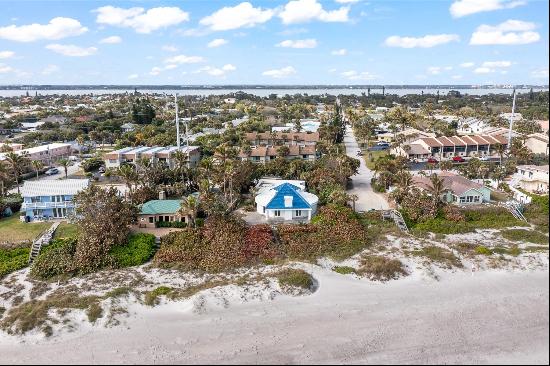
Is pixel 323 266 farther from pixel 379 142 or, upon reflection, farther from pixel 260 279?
pixel 379 142

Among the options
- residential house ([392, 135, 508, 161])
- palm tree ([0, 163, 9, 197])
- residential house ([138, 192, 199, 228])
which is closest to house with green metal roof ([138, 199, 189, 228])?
residential house ([138, 192, 199, 228])

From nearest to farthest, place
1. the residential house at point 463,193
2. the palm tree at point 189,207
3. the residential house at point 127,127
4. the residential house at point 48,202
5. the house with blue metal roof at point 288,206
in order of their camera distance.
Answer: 1. the palm tree at point 189,207
2. the house with blue metal roof at point 288,206
3. the residential house at point 48,202
4. the residential house at point 463,193
5. the residential house at point 127,127

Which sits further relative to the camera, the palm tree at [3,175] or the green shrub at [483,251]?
the palm tree at [3,175]

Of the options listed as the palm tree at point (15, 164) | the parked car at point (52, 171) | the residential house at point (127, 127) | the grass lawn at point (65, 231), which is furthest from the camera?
the residential house at point (127, 127)

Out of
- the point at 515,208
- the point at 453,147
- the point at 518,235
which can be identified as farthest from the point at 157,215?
the point at 453,147

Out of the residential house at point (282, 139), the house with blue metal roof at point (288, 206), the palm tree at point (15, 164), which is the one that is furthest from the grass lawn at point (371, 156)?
the palm tree at point (15, 164)

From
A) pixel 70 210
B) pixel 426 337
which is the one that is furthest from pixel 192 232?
pixel 426 337

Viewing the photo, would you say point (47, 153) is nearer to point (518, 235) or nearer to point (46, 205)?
point (46, 205)

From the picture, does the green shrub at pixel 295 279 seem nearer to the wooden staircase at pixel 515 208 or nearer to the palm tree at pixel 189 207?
the palm tree at pixel 189 207
